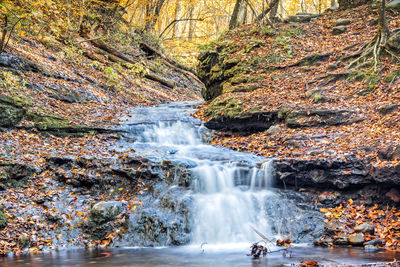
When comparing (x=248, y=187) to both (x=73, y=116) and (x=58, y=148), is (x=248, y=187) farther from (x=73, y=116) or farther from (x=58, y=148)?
(x=73, y=116)

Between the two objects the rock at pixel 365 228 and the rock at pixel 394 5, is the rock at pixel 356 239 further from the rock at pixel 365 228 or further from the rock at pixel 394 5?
the rock at pixel 394 5

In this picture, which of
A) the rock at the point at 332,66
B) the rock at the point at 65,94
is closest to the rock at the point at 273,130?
the rock at the point at 332,66

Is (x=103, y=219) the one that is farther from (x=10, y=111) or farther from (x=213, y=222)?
(x=10, y=111)

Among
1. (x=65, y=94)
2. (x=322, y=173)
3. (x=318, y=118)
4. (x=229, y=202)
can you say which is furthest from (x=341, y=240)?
(x=65, y=94)

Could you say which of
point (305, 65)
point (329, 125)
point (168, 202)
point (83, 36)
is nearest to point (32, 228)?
point (168, 202)

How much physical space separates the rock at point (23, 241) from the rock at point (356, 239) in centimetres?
585

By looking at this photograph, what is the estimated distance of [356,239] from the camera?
573 centimetres

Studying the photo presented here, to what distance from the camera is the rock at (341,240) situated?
19.1 feet

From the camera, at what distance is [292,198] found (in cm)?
741

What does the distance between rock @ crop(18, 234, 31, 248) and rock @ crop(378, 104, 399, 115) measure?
8857 mm

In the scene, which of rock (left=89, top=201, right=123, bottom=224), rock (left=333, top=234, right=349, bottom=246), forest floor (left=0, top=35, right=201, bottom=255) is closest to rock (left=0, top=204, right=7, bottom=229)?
forest floor (left=0, top=35, right=201, bottom=255)

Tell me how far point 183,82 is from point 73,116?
12755mm

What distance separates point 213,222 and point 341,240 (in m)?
2.54

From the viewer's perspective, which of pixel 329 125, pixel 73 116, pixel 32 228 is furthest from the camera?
pixel 73 116
